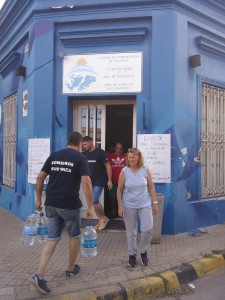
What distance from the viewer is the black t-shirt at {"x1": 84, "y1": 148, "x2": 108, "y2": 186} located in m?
6.88

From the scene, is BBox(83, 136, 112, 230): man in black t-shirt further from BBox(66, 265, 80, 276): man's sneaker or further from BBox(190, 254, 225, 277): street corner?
BBox(190, 254, 225, 277): street corner

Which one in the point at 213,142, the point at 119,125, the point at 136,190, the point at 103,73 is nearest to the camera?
the point at 136,190

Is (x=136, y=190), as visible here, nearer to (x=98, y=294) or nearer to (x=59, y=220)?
(x=59, y=220)

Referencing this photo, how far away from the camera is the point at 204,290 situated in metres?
4.59

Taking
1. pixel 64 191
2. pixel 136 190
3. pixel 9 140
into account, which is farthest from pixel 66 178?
pixel 9 140

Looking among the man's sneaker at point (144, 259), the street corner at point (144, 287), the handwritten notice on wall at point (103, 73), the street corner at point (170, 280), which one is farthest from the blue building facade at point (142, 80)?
the street corner at point (144, 287)

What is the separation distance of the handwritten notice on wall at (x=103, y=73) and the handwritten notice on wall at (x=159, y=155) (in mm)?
996

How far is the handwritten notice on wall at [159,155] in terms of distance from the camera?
665cm

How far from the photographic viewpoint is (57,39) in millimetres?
7184

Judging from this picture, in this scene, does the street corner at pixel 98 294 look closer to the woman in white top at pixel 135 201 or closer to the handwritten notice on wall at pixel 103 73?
the woman in white top at pixel 135 201

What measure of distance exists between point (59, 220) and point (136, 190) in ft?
3.75

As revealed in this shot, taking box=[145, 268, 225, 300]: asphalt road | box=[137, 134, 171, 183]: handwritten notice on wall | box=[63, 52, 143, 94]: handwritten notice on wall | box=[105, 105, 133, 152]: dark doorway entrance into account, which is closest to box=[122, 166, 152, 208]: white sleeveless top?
box=[145, 268, 225, 300]: asphalt road

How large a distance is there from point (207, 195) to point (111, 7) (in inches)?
171

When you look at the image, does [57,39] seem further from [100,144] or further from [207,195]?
[207,195]
